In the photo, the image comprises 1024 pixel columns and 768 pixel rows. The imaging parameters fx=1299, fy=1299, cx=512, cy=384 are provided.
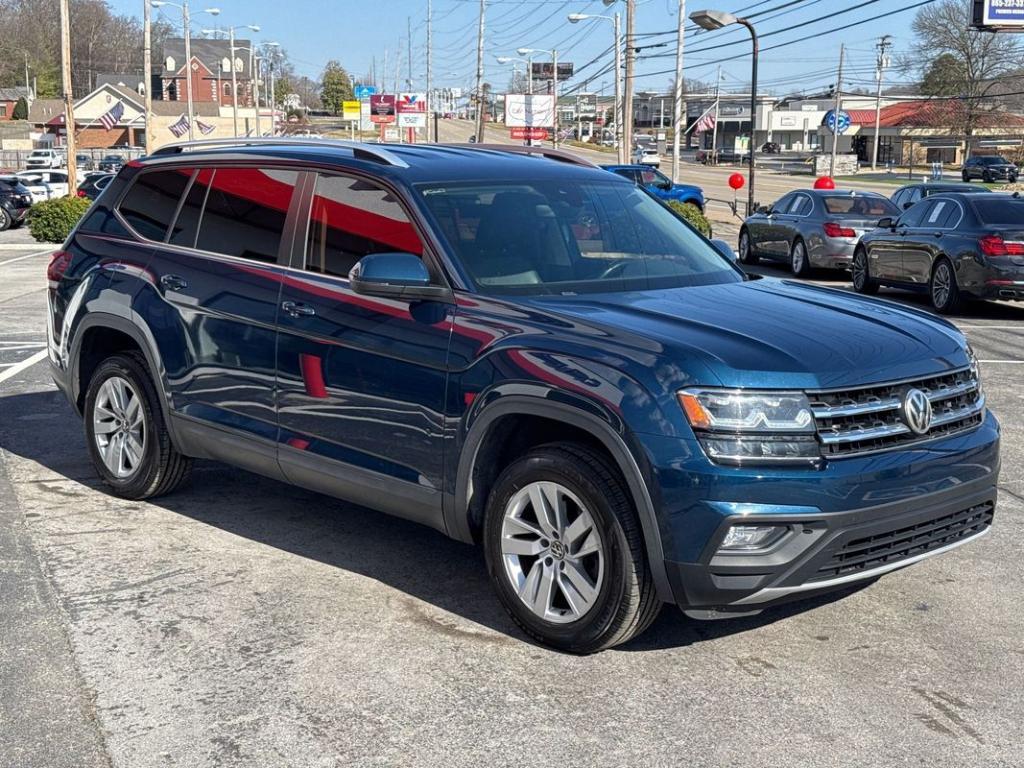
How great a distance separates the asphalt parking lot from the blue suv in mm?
310

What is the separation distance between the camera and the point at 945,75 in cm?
9781

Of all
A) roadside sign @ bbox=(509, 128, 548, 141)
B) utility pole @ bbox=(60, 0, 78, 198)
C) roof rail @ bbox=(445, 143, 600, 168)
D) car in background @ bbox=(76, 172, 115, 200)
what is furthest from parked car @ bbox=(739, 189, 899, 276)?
roadside sign @ bbox=(509, 128, 548, 141)

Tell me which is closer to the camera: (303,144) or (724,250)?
(303,144)

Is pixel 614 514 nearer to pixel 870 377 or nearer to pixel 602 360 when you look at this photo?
pixel 602 360

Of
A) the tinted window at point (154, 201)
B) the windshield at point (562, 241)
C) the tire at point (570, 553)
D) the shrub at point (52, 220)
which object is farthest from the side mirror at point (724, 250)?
the shrub at point (52, 220)

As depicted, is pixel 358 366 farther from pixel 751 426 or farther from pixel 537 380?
pixel 751 426

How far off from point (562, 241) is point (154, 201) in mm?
2485

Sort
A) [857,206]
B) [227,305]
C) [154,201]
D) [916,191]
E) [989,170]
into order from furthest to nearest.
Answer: [989,170]
[916,191]
[857,206]
[154,201]
[227,305]

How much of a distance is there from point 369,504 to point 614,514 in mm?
1439

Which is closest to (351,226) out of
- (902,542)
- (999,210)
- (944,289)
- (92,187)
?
(902,542)

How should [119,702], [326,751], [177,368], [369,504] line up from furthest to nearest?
[177,368], [369,504], [119,702], [326,751]

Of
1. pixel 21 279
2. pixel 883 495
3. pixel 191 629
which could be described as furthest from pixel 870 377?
pixel 21 279

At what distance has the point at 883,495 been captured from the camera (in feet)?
14.5

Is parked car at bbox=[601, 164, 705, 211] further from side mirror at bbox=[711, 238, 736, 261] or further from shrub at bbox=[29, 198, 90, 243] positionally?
side mirror at bbox=[711, 238, 736, 261]
